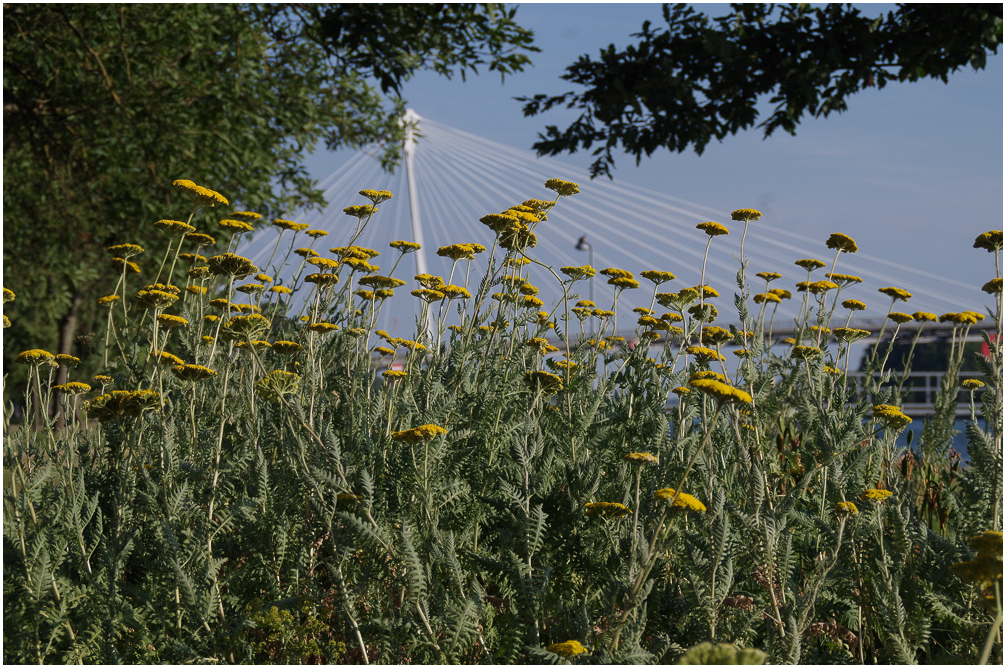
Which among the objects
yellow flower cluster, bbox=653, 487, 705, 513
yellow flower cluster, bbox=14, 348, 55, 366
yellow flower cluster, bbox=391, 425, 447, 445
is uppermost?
yellow flower cluster, bbox=391, 425, 447, 445

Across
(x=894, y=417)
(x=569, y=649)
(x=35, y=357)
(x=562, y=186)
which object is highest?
(x=562, y=186)

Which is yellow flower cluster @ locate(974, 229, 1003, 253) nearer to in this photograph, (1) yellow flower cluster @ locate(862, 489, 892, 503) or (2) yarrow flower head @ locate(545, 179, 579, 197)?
(1) yellow flower cluster @ locate(862, 489, 892, 503)

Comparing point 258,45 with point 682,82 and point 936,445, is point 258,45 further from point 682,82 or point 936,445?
point 936,445

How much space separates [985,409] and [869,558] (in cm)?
66

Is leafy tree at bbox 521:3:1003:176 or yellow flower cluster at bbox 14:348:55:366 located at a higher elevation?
leafy tree at bbox 521:3:1003:176

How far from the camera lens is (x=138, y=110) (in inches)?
312

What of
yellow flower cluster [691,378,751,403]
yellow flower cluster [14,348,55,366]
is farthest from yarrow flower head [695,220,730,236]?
yellow flower cluster [14,348,55,366]

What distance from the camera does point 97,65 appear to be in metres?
7.95

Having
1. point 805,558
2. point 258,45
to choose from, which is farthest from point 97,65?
point 805,558

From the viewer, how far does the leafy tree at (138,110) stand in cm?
777

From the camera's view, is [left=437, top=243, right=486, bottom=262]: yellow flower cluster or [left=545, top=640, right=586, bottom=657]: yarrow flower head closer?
[left=545, top=640, right=586, bottom=657]: yarrow flower head

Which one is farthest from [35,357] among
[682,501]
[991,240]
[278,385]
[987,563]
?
[991,240]

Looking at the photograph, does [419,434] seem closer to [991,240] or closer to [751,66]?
[991,240]

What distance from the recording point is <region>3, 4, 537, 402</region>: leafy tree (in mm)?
7770
